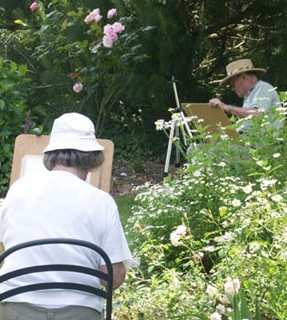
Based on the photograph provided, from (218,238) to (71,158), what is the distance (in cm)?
107

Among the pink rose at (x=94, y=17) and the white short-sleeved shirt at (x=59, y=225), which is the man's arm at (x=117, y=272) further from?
the pink rose at (x=94, y=17)

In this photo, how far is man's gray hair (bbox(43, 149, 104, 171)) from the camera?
2803 millimetres

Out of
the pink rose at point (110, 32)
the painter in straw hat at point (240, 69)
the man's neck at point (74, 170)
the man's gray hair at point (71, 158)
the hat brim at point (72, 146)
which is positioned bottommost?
the painter in straw hat at point (240, 69)

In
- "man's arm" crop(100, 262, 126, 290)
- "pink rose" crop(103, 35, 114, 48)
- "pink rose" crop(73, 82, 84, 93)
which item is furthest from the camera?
"pink rose" crop(73, 82, 84, 93)

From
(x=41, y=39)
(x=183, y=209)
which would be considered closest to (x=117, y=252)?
(x=183, y=209)

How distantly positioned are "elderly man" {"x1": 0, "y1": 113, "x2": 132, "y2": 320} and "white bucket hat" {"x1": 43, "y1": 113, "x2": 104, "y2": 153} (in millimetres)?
35

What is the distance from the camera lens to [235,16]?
8.52 meters

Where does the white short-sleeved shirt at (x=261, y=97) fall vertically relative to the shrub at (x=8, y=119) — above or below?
above

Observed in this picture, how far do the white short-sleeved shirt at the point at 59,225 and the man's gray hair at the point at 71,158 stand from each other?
0.20ft

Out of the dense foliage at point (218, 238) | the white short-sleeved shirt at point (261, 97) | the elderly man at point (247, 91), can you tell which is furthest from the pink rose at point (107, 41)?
the dense foliage at point (218, 238)

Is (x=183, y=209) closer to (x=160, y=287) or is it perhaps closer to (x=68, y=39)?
(x=160, y=287)

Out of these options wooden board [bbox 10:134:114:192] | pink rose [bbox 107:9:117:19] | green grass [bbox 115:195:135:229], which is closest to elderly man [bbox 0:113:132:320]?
wooden board [bbox 10:134:114:192]

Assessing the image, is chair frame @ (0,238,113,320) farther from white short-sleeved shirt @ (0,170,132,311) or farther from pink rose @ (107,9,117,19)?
pink rose @ (107,9,117,19)

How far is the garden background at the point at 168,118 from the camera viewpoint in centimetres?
359
